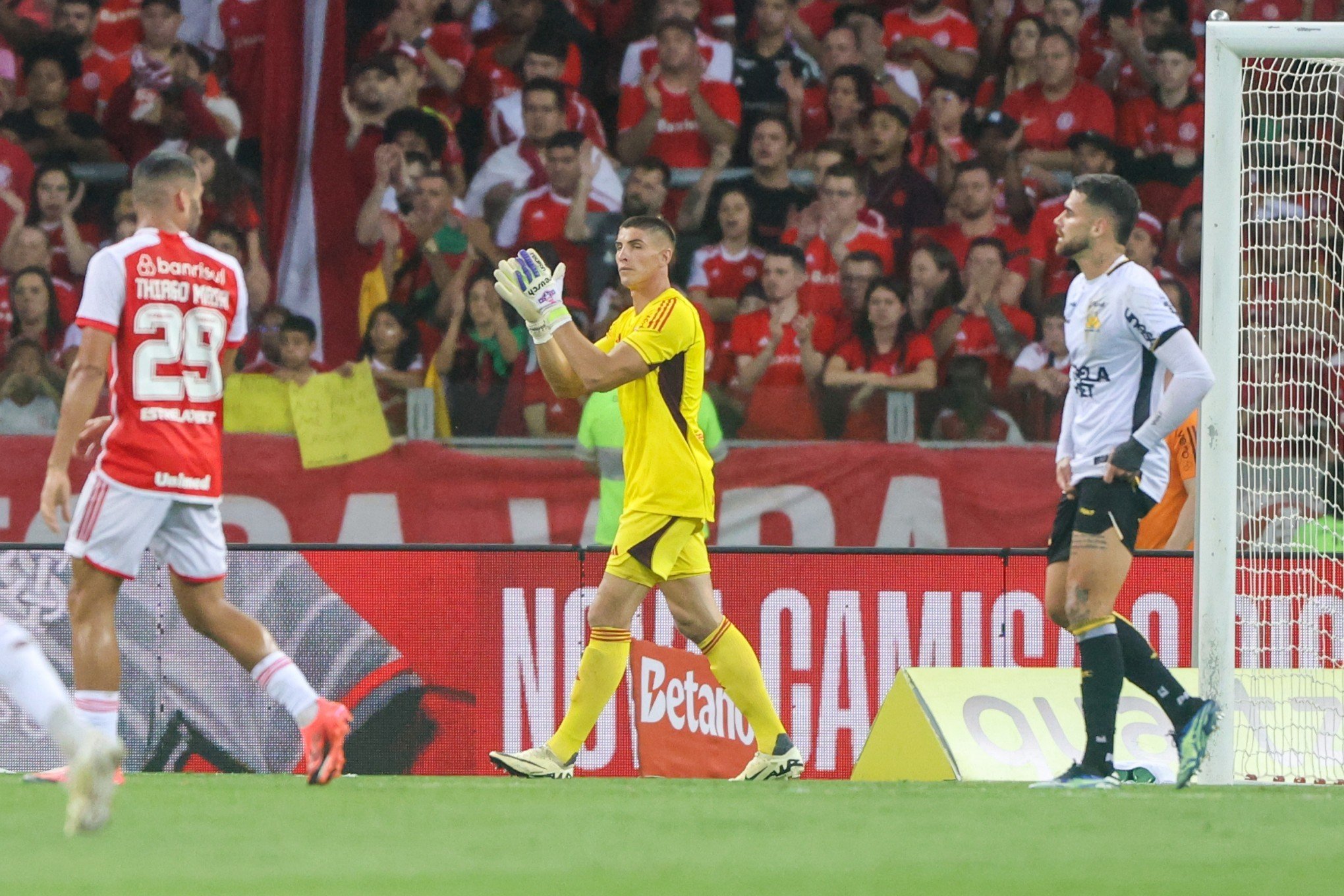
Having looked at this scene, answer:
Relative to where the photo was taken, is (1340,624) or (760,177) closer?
(1340,624)

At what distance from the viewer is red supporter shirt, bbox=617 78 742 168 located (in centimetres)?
1316

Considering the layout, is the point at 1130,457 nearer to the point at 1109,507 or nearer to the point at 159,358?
the point at 1109,507

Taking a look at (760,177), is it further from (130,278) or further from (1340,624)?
(130,278)

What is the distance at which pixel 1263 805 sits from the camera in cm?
636

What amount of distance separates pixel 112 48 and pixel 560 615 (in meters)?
6.41

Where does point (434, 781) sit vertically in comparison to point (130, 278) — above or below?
below

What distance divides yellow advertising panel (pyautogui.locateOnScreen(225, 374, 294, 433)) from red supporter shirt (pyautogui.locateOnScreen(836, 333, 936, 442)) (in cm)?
322


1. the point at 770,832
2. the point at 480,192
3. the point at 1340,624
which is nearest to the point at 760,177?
the point at 480,192

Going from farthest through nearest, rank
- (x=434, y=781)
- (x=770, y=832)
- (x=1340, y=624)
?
(x=1340, y=624), (x=434, y=781), (x=770, y=832)

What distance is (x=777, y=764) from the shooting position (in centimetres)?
764

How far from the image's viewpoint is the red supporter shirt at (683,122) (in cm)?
1316

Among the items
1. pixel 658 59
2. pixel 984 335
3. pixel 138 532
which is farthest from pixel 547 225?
pixel 138 532

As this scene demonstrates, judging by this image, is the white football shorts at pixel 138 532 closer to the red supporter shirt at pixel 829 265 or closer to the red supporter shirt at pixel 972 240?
the red supporter shirt at pixel 829 265

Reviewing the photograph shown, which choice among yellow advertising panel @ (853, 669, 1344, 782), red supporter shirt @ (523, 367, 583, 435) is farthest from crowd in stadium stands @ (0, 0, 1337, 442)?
yellow advertising panel @ (853, 669, 1344, 782)
